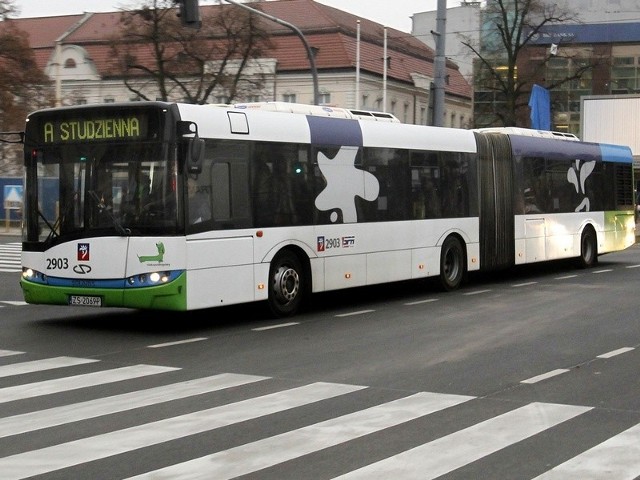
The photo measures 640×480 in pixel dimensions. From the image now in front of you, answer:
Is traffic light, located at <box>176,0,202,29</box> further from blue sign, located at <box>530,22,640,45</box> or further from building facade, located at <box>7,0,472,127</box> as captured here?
building facade, located at <box>7,0,472,127</box>

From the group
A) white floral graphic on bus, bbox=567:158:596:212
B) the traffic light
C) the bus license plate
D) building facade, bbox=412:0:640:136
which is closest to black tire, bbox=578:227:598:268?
white floral graphic on bus, bbox=567:158:596:212

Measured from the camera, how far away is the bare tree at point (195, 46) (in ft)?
168

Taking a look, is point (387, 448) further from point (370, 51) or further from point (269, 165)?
point (370, 51)

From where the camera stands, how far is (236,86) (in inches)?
2029

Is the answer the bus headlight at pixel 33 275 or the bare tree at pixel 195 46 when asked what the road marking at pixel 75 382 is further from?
the bare tree at pixel 195 46

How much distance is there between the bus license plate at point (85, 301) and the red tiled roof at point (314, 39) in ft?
183

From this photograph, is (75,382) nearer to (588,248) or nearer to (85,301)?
(85,301)

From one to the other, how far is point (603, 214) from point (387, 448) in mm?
19979

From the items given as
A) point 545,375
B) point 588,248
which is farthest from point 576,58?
point 545,375

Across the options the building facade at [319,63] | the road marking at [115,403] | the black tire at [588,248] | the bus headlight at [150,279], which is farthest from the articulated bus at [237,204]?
the building facade at [319,63]

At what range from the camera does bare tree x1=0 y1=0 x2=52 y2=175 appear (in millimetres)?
51969

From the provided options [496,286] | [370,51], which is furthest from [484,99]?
[496,286]

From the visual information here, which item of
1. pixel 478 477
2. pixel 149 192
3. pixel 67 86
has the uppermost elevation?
pixel 67 86

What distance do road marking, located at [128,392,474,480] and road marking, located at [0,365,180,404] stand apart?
268cm
